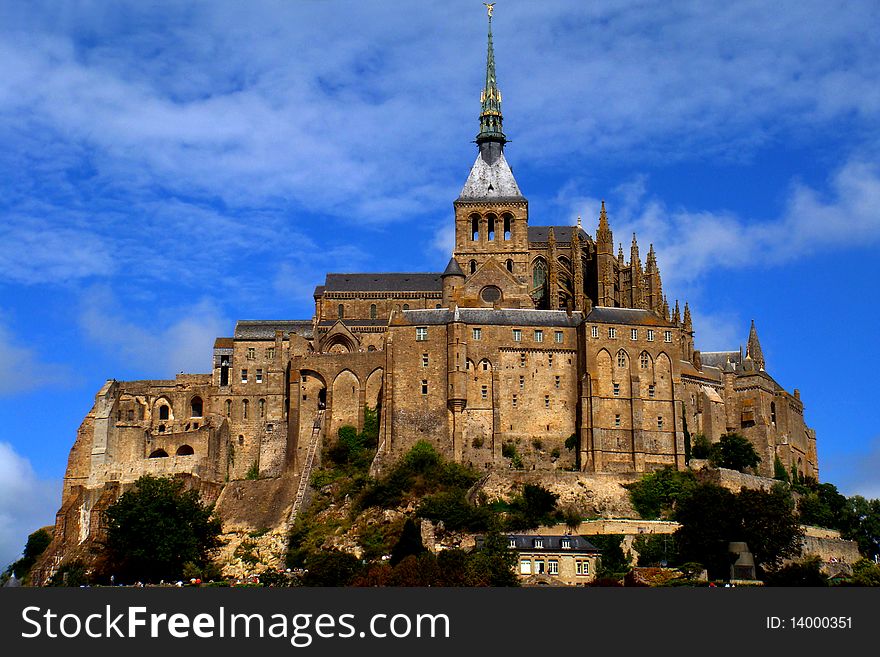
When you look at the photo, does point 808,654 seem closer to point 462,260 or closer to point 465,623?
point 465,623

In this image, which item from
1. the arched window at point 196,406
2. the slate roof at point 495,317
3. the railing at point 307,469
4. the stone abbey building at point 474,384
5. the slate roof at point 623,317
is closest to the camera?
the railing at point 307,469

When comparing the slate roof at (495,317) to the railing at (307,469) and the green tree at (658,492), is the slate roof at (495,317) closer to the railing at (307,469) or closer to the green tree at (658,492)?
the railing at (307,469)

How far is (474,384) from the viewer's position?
104750mm

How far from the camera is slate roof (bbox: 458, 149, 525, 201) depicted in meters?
124

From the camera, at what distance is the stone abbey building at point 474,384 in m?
104

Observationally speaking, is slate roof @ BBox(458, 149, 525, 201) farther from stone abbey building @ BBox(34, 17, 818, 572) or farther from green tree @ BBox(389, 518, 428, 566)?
green tree @ BBox(389, 518, 428, 566)

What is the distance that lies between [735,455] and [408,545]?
28.2 meters

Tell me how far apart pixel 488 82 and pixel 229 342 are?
3378 cm

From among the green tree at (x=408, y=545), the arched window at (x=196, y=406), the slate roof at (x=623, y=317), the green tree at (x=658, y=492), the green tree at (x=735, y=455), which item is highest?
the slate roof at (x=623, y=317)

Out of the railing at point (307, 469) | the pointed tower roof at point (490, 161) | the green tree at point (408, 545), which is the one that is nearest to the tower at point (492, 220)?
the pointed tower roof at point (490, 161)

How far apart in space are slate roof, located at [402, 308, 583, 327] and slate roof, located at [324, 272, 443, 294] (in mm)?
13954

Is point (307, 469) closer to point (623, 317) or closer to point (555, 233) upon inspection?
point (623, 317)

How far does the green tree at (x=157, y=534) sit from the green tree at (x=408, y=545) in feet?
46.5

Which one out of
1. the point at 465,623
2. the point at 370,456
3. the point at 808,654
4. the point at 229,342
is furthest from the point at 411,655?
the point at 229,342
